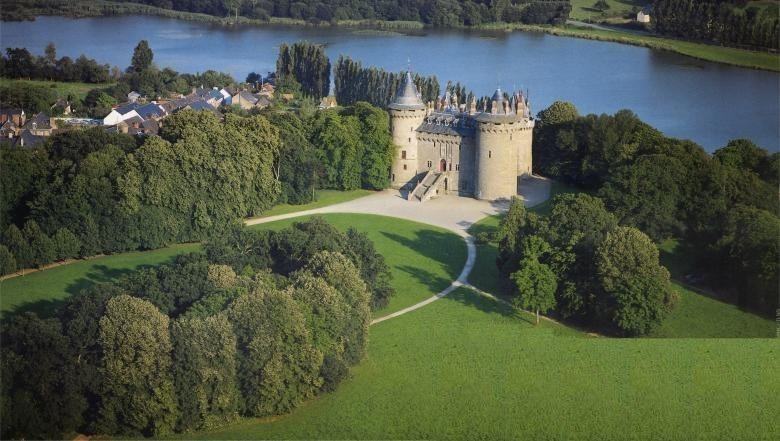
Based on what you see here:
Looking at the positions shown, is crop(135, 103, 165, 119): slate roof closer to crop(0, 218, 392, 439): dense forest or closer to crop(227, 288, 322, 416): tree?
crop(0, 218, 392, 439): dense forest

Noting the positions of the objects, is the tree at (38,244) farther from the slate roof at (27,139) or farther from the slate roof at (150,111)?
the slate roof at (150,111)

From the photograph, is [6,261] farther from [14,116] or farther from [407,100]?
[14,116]

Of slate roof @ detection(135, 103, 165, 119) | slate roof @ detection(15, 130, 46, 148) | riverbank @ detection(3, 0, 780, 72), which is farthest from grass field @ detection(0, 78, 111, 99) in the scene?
riverbank @ detection(3, 0, 780, 72)

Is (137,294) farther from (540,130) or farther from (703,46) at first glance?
(703,46)

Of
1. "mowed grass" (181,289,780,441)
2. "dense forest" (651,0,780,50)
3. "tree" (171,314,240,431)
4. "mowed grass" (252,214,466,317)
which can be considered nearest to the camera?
"tree" (171,314,240,431)

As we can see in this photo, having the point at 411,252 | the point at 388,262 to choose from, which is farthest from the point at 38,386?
the point at 411,252

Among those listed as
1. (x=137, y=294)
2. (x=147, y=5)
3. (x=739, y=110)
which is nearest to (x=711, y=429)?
(x=137, y=294)
